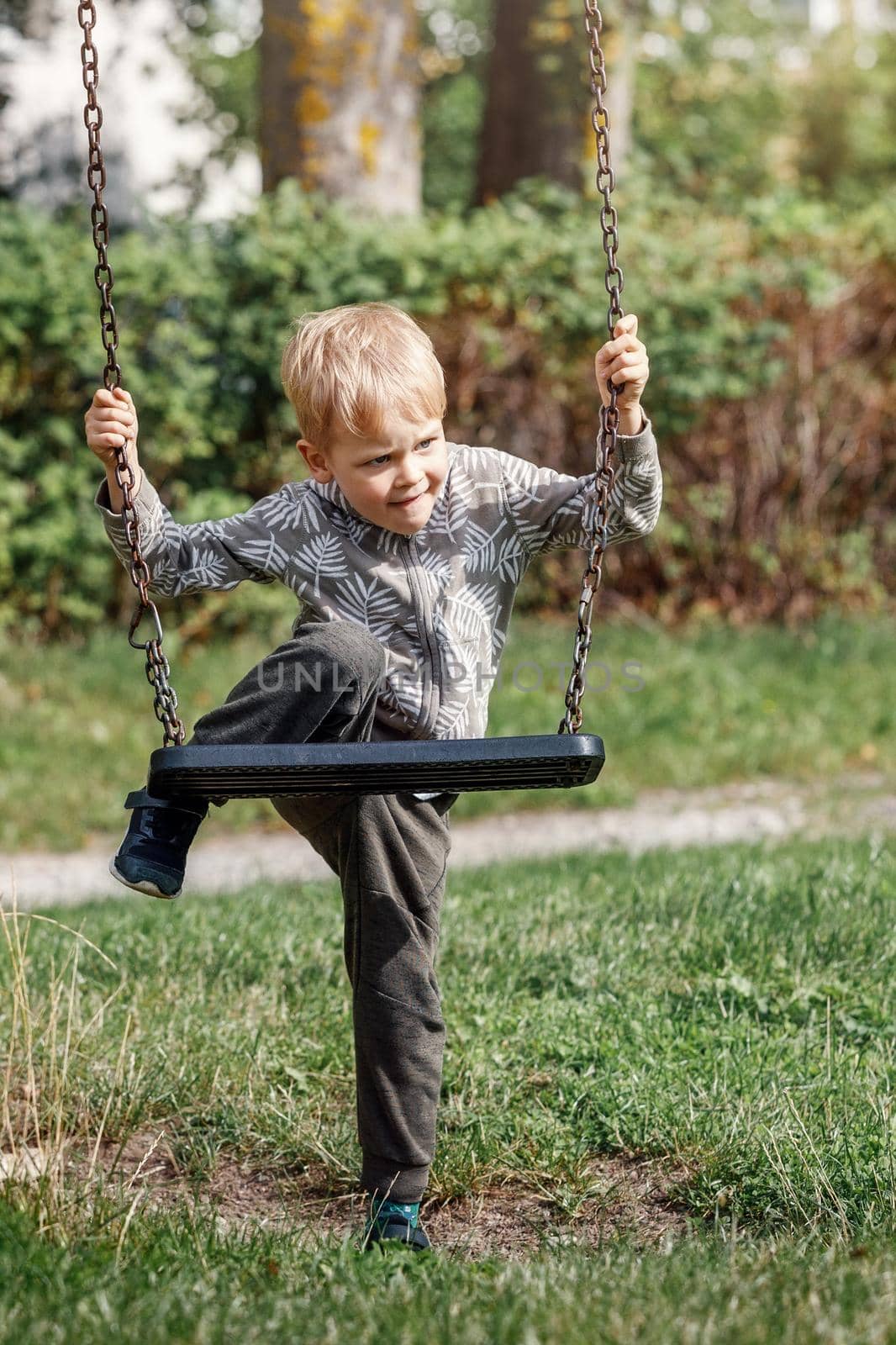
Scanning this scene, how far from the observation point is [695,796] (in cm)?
702

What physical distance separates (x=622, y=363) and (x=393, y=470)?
48 centimetres

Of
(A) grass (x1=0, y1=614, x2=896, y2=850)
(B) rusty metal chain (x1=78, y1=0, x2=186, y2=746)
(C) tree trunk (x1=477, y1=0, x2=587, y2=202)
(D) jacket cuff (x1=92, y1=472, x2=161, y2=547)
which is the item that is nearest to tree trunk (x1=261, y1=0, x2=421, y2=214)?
(C) tree trunk (x1=477, y1=0, x2=587, y2=202)

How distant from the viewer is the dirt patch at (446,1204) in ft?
9.50

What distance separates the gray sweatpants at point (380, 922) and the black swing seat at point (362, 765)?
0.56ft

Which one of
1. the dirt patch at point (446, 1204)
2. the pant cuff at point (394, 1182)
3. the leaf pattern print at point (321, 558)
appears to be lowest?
the dirt patch at point (446, 1204)

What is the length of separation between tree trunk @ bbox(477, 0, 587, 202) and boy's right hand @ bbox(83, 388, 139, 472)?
9311 mm

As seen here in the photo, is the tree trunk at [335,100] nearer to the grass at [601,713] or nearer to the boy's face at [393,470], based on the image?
the grass at [601,713]

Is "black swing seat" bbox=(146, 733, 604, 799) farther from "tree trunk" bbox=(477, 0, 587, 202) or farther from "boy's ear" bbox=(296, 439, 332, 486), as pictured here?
"tree trunk" bbox=(477, 0, 587, 202)

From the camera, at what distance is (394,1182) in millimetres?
2850

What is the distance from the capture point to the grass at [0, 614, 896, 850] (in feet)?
22.6

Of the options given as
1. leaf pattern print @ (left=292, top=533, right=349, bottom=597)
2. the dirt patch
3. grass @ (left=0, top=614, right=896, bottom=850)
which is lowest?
the dirt patch

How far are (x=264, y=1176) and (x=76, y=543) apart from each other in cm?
585

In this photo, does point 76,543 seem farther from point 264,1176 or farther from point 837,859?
point 264,1176

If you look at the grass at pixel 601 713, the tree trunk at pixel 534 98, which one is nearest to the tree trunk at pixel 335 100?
the tree trunk at pixel 534 98
